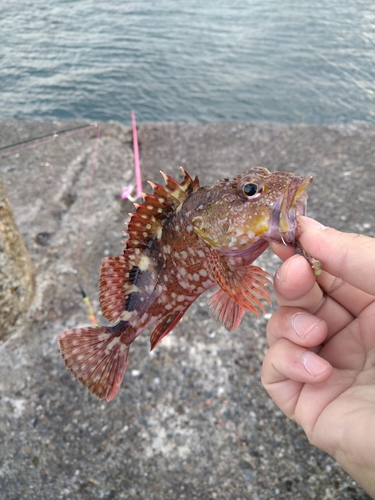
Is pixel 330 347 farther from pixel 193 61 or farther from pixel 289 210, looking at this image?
pixel 193 61

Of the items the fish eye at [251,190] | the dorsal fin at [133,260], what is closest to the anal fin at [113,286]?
the dorsal fin at [133,260]

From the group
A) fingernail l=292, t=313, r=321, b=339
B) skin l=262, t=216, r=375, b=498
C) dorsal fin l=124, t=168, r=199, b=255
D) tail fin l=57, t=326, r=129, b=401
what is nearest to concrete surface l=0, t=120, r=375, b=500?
skin l=262, t=216, r=375, b=498

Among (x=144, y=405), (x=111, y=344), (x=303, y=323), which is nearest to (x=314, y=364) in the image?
(x=303, y=323)

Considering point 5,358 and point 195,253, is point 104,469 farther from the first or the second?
point 195,253

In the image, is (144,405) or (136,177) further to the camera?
(136,177)

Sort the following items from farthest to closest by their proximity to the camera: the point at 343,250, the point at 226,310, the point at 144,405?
the point at 144,405
the point at 226,310
the point at 343,250

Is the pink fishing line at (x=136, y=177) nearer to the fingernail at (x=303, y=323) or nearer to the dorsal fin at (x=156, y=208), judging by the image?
the dorsal fin at (x=156, y=208)
